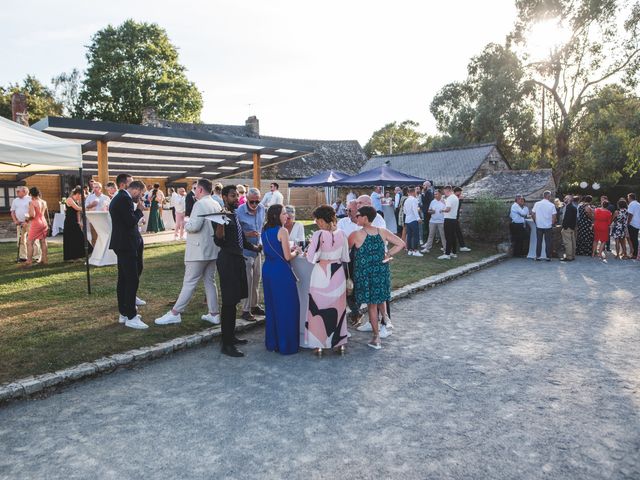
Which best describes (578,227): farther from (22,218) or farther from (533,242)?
(22,218)

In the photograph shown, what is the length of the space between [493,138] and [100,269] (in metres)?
30.4

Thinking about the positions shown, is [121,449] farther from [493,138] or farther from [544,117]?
[544,117]

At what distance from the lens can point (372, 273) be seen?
5.35 metres

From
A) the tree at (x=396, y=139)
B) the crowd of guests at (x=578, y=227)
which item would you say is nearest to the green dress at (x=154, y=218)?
the crowd of guests at (x=578, y=227)

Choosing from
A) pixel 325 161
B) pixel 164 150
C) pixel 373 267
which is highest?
pixel 325 161

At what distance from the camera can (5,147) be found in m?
5.72

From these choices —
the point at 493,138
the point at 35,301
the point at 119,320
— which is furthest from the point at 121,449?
the point at 493,138

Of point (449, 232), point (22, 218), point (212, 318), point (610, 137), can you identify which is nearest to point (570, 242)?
point (449, 232)

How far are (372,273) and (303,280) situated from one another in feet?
2.69

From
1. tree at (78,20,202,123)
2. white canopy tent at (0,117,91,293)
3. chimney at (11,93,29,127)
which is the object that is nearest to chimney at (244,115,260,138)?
tree at (78,20,202,123)

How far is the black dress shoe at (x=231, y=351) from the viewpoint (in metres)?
5.02

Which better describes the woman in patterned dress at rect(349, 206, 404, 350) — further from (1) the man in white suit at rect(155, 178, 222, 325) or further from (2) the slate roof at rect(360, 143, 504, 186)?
(2) the slate roof at rect(360, 143, 504, 186)

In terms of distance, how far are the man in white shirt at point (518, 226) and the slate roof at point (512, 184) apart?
2376 mm

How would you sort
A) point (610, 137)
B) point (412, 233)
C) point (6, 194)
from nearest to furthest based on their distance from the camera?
point (412, 233) → point (6, 194) → point (610, 137)
